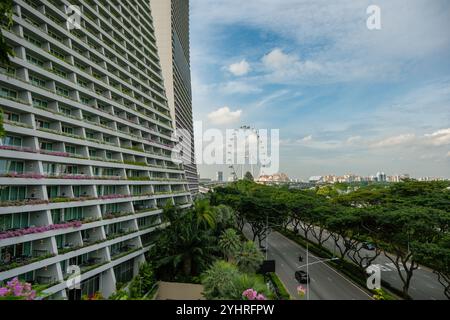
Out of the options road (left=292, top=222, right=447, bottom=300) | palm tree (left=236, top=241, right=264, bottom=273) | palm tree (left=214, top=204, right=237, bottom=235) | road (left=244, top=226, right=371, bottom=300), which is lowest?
road (left=292, top=222, right=447, bottom=300)

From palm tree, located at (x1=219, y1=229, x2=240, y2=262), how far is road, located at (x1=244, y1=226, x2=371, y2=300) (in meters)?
7.45

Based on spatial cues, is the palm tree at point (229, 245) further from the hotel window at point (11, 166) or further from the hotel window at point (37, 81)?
the hotel window at point (37, 81)

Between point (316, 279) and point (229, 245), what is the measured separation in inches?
472

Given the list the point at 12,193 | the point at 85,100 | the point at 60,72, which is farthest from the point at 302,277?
the point at 60,72

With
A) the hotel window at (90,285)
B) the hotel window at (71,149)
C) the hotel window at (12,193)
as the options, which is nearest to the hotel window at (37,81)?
the hotel window at (71,149)

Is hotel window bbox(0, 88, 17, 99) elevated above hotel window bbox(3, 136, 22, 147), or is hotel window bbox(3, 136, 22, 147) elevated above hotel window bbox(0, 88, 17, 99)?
hotel window bbox(0, 88, 17, 99)

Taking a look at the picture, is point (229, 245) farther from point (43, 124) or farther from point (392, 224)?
point (43, 124)

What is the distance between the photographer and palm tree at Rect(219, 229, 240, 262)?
3538 centimetres

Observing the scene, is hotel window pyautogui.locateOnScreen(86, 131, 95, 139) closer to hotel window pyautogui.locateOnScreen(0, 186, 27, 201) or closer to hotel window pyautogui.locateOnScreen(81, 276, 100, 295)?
hotel window pyautogui.locateOnScreen(0, 186, 27, 201)

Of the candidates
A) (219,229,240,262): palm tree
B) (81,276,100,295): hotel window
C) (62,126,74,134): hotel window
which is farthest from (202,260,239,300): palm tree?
(62,126,74,134): hotel window

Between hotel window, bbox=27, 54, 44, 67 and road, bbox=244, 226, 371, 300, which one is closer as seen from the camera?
hotel window, bbox=27, 54, 44, 67

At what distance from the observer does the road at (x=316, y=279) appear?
3159 centimetres
